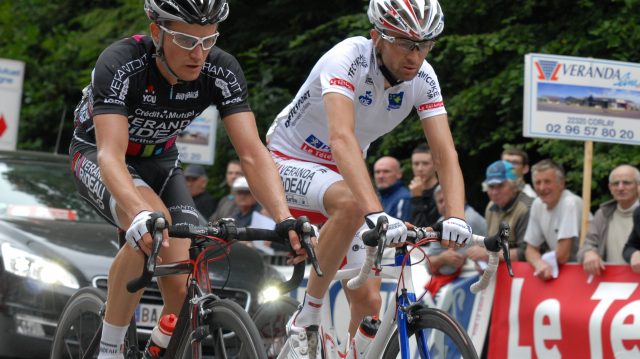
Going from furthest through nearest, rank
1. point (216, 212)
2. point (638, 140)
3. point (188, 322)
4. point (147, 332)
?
1. point (216, 212)
2. point (638, 140)
3. point (147, 332)
4. point (188, 322)

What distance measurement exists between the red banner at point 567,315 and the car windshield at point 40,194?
3.18 metres

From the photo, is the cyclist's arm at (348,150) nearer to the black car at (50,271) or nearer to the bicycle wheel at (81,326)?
the bicycle wheel at (81,326)

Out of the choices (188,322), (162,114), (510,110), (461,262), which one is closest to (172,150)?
(162,114)

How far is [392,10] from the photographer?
18.6 feet

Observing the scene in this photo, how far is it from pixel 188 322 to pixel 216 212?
8043 millimetres

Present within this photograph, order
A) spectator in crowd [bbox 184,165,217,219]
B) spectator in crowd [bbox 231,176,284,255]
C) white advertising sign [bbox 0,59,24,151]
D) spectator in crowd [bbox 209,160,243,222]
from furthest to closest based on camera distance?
white advertising sign [bbox 0,59,24,151] → spectator in crowd [bbox 184,165,217,219] → spectator in crowd [bbox 209,160,243,222] → spectator in crowd [bbox 231,176,284,255]

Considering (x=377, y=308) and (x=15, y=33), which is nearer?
(x=377, y=308)

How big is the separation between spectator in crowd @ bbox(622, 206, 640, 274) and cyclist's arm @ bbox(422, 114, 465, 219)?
2.71 m

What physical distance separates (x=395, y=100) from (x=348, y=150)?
0.66 metres

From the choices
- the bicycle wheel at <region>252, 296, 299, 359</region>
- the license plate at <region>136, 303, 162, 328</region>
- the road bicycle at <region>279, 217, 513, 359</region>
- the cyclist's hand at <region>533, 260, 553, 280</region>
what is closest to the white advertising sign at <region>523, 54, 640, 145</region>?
the cyclist's hand at <region>533, 260, 553, 280</region>

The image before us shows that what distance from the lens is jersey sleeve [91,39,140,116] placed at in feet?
17.6

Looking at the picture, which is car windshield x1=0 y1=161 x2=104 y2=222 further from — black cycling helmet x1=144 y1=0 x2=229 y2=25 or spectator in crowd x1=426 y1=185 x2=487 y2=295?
black cycling helmet x1=144 y1=0 x2=229 y2=25

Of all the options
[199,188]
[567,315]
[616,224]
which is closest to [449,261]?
[567,315]

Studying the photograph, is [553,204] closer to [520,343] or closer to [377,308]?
[520,343]
